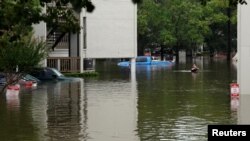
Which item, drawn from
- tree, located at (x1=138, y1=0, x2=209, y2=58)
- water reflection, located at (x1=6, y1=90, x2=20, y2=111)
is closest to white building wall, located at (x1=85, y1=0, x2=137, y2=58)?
tree, located at (x1=138, y1=0, x2=209, y2=58)

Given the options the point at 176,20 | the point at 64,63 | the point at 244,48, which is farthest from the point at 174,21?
the point at 244,48

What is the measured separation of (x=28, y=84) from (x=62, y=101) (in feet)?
36.8

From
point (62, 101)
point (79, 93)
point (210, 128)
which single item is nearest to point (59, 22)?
point (210, 128)

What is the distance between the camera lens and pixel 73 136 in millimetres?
16609

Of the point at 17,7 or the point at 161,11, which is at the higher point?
the point at 161,11

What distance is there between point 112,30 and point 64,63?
29.9 ft

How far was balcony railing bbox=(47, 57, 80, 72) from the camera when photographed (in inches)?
2168

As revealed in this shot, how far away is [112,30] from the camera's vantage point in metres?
62.6

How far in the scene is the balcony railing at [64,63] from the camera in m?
55.1

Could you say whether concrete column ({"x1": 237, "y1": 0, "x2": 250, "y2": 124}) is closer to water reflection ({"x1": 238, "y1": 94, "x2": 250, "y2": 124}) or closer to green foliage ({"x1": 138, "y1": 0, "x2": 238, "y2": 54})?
water reflection ({"x1": 238, "y1": 94, "x2": 250, "y2": 124})

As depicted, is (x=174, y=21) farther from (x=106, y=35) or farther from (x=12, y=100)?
(x=12, y=100)

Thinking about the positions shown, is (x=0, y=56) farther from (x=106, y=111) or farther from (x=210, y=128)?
(x=210, y=128)

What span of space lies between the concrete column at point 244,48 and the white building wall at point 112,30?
32.3 metres

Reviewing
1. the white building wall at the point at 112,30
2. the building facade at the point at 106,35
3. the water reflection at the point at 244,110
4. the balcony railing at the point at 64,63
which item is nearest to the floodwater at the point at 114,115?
the water reflection at the point at 244,110
